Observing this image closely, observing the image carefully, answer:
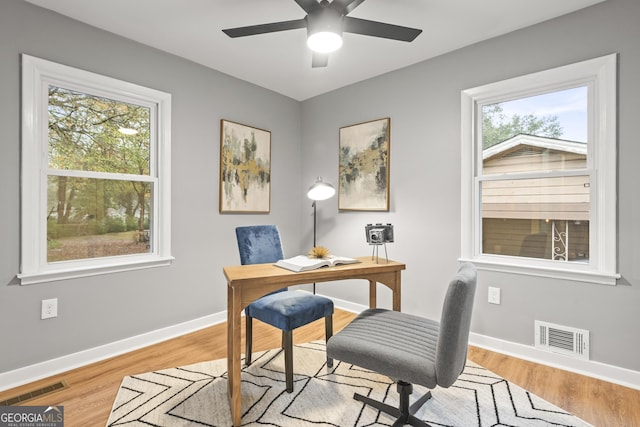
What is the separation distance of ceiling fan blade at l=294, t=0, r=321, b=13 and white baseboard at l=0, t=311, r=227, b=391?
2.72 m

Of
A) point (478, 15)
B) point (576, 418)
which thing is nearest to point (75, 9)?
point (478, 15)

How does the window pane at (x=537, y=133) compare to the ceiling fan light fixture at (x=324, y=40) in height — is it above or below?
below

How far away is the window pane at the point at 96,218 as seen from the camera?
2.36 meters

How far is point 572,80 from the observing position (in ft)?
7.61

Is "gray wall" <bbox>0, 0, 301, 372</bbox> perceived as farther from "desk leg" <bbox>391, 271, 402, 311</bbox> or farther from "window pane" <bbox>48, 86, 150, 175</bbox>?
"desk leg" <bbox>391, 271, 402, 311</bbox>

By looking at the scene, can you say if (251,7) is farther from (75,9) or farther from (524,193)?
(524,193)

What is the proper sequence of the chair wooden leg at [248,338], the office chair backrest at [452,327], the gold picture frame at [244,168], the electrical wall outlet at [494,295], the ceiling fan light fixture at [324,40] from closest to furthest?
1. the office chair backrest at [452,327]
2. the ceiling fan light fixture at [324,40]
3. the chair wooden leg at [248,338]
4. the electrical wall outlet at [494,295]
5. the gold picture frame at [244,168]

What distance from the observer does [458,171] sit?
2834 mm

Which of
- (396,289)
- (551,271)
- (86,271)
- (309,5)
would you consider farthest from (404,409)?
(86,271)

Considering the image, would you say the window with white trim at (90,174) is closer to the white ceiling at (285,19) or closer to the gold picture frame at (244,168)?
the white ceiling at (285,19)

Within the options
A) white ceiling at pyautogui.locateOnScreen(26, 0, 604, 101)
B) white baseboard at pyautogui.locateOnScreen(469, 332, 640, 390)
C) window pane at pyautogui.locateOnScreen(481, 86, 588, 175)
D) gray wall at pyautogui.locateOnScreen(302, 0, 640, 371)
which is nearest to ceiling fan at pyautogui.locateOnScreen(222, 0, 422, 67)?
white ceiling at pyautogui.locateOnScreen(26, 0, 604, 101)

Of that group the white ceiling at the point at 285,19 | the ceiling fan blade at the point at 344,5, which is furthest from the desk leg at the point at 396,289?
the white ceiling at the point at 285,19

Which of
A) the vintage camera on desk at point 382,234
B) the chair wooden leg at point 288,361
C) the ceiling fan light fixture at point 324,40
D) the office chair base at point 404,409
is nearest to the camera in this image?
the office chair base at point 404,409

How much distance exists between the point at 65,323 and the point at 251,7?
2586 mm
